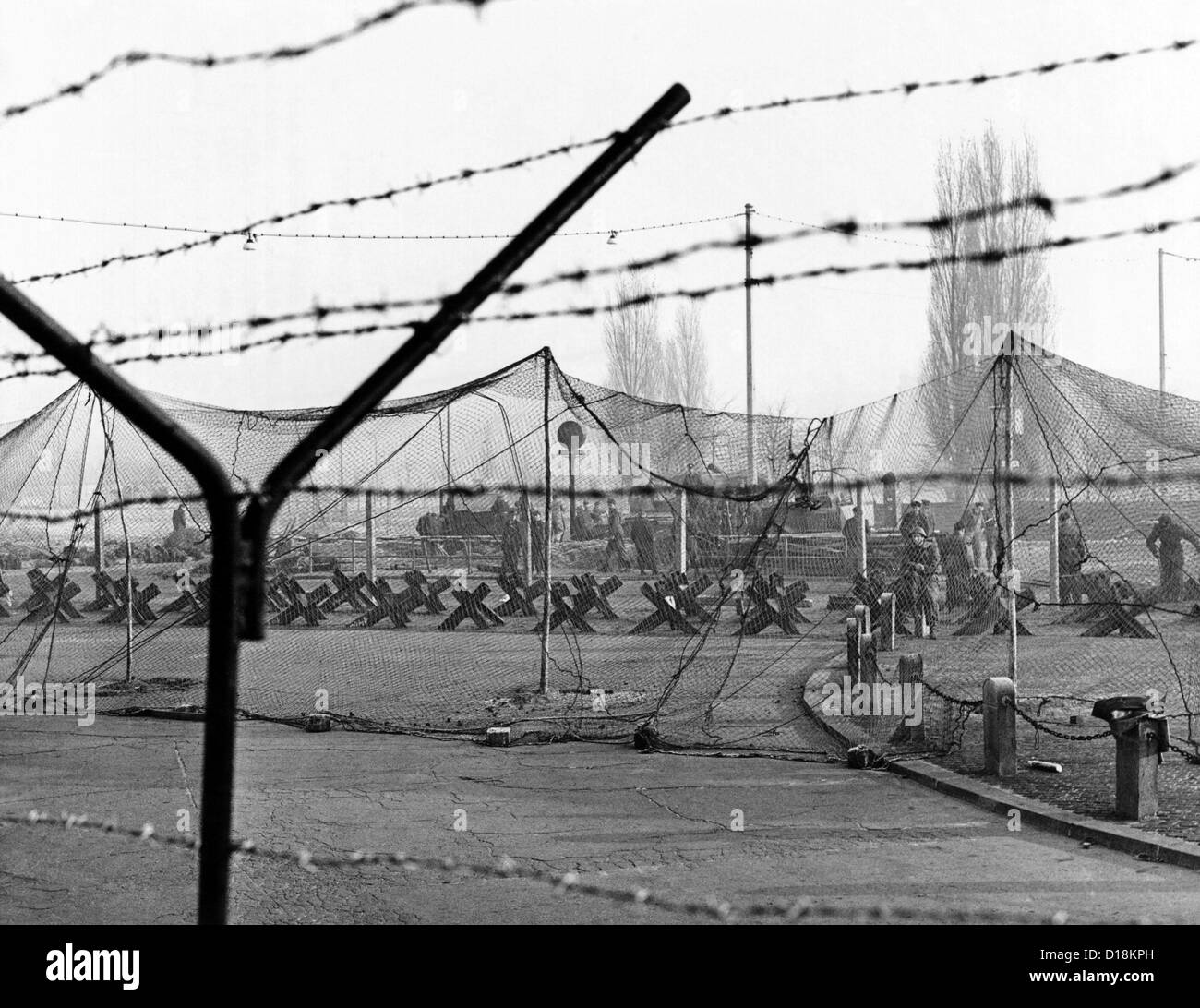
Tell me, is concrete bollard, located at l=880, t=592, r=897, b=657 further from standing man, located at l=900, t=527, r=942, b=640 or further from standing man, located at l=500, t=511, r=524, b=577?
standing man, located at l=500, t=511, r=524, b=577

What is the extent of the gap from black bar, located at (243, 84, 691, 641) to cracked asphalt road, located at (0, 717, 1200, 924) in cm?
335

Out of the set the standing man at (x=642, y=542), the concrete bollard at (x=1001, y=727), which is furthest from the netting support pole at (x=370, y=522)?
the concrete bollard at (x=1001, y=727)

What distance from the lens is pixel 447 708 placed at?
11.2 meters

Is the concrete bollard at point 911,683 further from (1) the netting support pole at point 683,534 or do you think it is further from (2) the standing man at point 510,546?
(2) the standing man at point 510,546

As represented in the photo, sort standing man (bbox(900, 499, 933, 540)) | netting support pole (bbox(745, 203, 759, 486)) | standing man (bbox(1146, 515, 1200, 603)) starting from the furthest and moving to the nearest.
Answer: standing man (bbox(900, 499, 933, 540)), standing man (bbox(1146, 515, 1200, 603)), netting support pole (bbox(745, 203, 759, 486))

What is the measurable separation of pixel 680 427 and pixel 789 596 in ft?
22.0

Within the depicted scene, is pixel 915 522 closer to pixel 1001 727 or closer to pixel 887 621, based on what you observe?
pixel 887 621

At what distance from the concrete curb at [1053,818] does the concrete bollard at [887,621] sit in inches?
181

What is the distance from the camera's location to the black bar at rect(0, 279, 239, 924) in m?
2.19

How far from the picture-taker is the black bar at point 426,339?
7.40 ft

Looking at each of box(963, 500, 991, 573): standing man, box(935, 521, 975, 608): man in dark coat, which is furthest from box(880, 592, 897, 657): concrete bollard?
box(963, 500, 991, 573): standing man
